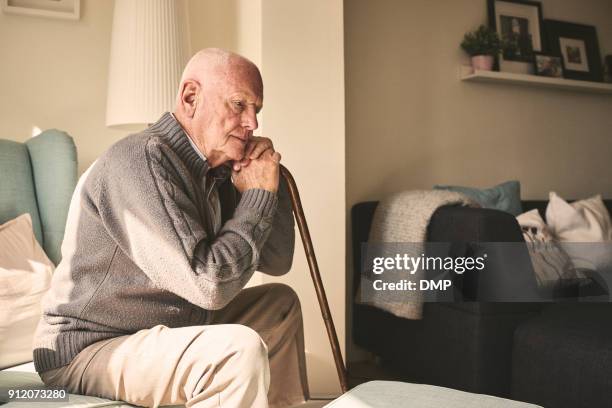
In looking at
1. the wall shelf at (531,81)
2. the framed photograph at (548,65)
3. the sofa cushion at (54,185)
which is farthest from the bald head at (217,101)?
the framed photograph at (548,65)

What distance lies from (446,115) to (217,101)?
6.85 feet

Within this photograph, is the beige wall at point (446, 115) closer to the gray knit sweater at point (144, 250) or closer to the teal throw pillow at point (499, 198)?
the teal throw pillow at point (499, 198)

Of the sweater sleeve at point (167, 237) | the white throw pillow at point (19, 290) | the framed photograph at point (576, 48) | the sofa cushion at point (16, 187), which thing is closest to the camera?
the sweater sleeve at point (167, 237)

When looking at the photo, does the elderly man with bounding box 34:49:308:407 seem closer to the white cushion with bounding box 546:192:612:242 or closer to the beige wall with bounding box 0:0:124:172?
the beige wall with bounding box 0:0:124:172

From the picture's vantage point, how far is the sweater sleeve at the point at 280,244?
1.74 metres

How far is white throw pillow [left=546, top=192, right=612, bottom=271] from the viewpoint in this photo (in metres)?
2.69

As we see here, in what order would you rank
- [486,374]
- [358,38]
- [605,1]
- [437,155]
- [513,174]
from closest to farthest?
[486,374], [358,38], [437,155], [513,174], [605,1]

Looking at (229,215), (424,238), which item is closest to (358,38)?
(424,238)

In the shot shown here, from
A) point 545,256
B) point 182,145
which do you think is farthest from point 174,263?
point 545,256

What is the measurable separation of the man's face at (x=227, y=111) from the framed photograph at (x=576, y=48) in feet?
8.76

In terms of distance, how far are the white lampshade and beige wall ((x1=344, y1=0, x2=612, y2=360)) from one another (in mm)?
1079

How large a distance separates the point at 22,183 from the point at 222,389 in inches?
43.7

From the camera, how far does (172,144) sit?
1.48 metres

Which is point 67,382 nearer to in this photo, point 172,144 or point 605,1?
point 172,144
